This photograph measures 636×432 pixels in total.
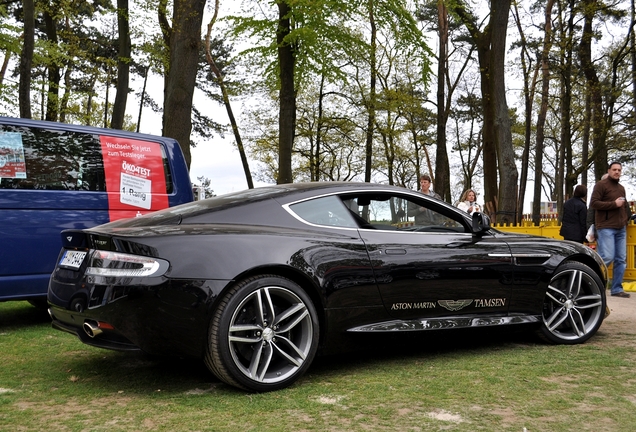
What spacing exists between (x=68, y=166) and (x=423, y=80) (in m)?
13.9

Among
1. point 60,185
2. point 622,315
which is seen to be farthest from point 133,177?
point 622,315

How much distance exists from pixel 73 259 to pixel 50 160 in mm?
2601

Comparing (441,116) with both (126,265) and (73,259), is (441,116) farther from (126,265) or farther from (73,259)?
(126,265)

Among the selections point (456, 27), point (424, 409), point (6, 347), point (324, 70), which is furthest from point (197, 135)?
point (424, 409)

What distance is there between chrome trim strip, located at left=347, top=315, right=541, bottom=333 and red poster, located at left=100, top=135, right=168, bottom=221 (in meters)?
3.43

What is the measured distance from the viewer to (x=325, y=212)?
4.80m

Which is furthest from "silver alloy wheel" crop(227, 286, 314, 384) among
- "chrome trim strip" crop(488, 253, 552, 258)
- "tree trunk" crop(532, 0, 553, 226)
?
"tree trunk" crop(532, 0, 553, 226)

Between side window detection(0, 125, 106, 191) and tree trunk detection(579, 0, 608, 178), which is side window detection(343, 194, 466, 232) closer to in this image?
side window detection(0, 125, 106, 191)

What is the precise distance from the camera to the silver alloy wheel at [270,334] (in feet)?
13.6

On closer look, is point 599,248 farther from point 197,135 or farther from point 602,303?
point 197,135

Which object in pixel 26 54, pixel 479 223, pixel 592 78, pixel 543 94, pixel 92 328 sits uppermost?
pixel 543 94

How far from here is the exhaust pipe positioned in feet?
13.6

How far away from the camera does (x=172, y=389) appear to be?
4.32 metres

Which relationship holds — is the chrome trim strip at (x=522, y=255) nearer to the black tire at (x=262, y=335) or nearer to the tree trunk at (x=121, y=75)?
the black tire at (x=262, y=335)
